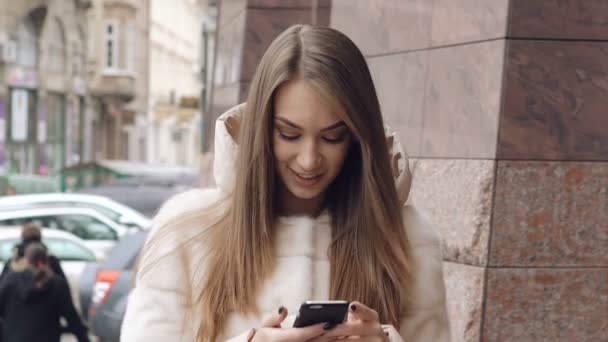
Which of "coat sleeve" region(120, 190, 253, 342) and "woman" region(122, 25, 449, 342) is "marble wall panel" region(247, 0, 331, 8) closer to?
"woman" region(122, 25, 449, 342)

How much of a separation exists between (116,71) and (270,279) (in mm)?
37754

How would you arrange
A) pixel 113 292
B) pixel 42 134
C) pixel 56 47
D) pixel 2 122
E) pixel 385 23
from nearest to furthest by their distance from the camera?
pixel 385 23, pixel 113 292, pixel 2 122, pixel 42 134, pixel 56 47

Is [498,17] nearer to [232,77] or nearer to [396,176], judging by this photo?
[396,176]

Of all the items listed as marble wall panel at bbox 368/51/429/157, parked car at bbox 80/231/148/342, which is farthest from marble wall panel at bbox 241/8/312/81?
marble wall panel at bbox 368/51/429/157

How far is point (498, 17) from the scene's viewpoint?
144 inches

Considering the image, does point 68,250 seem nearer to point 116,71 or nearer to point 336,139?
point 336,139

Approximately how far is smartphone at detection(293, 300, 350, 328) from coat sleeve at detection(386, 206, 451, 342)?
1.35 feet

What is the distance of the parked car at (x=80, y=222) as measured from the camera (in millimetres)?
13305

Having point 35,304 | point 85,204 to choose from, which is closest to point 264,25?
point 35,304

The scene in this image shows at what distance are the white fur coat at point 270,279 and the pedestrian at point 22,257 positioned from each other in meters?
5.30

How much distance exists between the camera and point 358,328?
2.07 metres

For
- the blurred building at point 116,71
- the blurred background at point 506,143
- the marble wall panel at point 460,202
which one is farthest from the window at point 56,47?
the marble wall panel at point 460,202

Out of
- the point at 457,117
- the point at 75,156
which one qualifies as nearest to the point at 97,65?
the point at 75,156

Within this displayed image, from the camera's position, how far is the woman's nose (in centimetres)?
222
